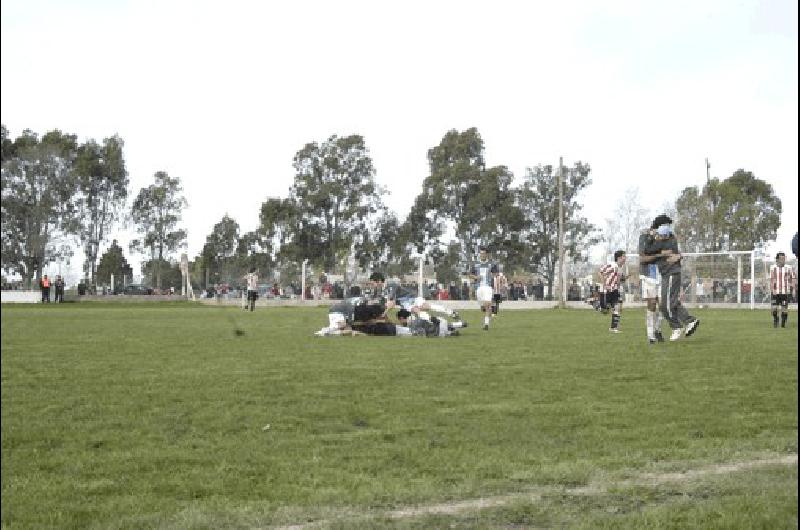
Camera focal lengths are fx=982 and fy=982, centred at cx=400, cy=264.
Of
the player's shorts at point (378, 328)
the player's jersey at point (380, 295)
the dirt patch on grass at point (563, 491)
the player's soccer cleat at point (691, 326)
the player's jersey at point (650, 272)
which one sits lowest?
the dirt patch on grass at point (563, 491)

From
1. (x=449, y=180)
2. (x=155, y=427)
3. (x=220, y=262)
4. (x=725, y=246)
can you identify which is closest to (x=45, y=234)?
(x=220, y=262)

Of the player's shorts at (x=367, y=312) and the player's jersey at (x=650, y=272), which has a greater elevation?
the player's jersey at (x=650, y=272)

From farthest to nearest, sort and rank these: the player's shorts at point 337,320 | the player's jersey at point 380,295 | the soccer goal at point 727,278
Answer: the soccer goal at point 727,278
the player's jersey at point 380,295
the player's shorts at point 337,320

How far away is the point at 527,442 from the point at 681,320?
37.1 feet

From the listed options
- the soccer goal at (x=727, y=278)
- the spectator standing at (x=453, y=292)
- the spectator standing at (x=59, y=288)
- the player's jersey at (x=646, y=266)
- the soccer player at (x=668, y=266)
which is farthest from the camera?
the spectator standing at (x=453, y=292)

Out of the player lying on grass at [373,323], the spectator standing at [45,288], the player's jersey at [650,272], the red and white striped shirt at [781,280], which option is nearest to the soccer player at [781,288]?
the red and white striped shirt at [781,280]

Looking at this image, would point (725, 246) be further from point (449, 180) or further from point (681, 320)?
point (681, 320)

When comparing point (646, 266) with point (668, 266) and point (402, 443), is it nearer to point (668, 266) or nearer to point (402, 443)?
point (668, 266)

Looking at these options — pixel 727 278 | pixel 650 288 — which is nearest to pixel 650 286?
pixel 650 288

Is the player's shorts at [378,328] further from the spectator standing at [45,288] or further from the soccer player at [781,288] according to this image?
the spectator standing at [45,288]

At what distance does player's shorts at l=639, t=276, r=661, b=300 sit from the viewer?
16.1 m

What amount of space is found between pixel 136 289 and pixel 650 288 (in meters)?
67.1

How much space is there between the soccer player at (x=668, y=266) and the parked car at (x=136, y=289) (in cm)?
6652

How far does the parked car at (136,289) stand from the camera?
255ft
